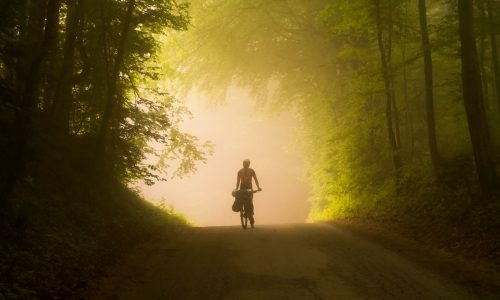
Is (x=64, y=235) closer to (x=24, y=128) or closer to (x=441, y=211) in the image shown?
(x=24, y=128)

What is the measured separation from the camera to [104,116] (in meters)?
11.5

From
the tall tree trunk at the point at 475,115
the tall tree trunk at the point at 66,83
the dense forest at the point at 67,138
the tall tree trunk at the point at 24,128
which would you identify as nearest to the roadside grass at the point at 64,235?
the dense forest at the point at 67,138

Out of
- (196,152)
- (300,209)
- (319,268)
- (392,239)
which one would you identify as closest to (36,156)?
(319,268)

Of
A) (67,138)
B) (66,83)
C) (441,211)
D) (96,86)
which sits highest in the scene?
(96,86)

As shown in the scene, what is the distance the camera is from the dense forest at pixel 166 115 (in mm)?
7457

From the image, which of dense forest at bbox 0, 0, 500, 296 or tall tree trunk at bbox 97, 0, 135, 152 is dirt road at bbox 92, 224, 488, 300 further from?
tall tree trunk at bbox 97, 0, 135, 152

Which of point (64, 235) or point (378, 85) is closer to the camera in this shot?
point (64, 235)

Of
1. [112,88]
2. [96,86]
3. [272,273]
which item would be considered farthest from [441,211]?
[96,86]

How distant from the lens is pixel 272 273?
7.52 metres

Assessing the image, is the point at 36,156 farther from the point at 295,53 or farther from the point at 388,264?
the point at 295,53

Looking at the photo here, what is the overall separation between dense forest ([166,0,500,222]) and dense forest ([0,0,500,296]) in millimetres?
→ 64

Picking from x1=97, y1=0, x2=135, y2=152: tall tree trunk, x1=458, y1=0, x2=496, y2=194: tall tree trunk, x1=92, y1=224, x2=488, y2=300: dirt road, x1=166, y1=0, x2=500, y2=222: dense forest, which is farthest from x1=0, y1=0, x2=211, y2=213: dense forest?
x1=458, y1=0, x2=496, y2=194: tall tree trunk

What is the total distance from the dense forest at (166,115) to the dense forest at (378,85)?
0.21 feet

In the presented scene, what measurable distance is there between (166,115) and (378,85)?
22.3 ft
